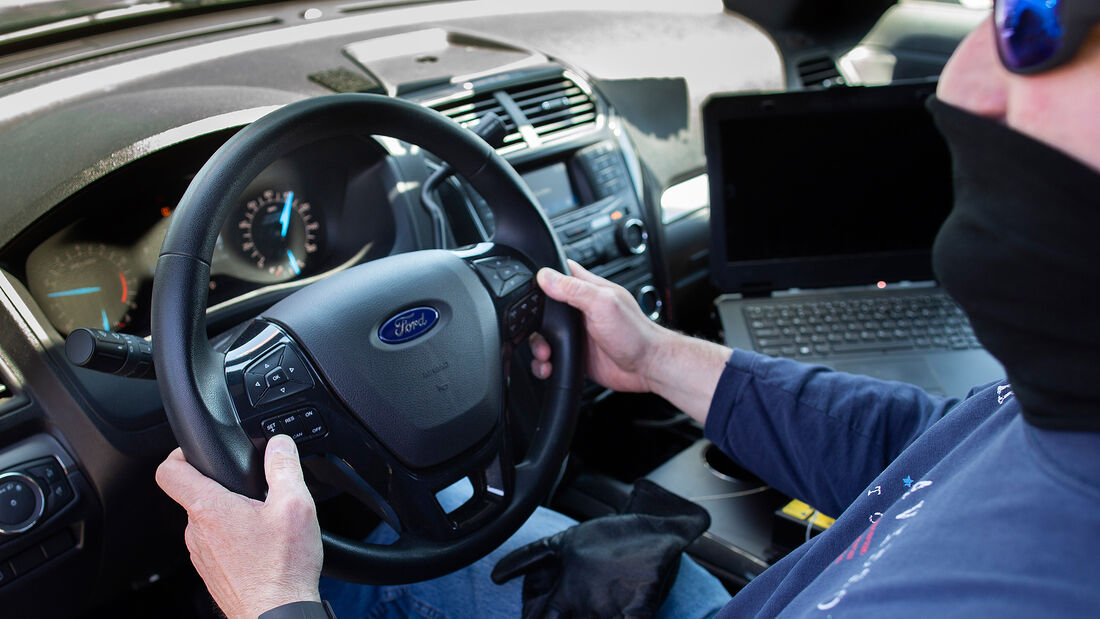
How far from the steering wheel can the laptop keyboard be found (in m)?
0.66

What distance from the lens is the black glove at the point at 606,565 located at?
1085mm

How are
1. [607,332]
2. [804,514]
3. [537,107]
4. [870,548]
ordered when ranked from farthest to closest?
1. [537,107]
2. [804,514]
3. [607,332]
4. [870,548]

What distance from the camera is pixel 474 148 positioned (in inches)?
45.9

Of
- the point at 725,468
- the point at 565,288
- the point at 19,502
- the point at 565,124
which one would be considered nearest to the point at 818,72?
the point at 565,124

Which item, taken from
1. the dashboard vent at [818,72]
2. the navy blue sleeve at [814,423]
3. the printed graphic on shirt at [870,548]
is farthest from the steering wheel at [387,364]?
the dashboard vent at [818,72]

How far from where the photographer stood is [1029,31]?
568mm

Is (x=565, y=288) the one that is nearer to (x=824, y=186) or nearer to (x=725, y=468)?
(x=725, y=468)

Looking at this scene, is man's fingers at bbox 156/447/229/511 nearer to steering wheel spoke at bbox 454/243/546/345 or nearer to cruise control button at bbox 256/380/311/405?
cruise control button at bbox 256/380/311/405

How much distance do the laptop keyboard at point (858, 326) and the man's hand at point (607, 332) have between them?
17.8 inches

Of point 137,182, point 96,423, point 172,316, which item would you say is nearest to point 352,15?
point 137,182

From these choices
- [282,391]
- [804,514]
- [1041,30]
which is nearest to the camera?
[1041,30]

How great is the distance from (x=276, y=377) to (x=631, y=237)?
3.55 feet

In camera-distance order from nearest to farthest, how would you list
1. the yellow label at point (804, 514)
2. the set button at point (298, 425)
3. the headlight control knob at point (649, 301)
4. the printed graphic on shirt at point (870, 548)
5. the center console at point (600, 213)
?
the printed graphic on shirt at point (870, 548) → the set button at point (298, 425) → the yellow label at point (804, 514) → the center console at point (600, 213) → the headlight control knob at point (649, 301)

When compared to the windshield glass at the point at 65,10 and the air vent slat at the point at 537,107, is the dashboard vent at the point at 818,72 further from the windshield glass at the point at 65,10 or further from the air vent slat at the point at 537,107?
the windshield glass at the point at 65,10
